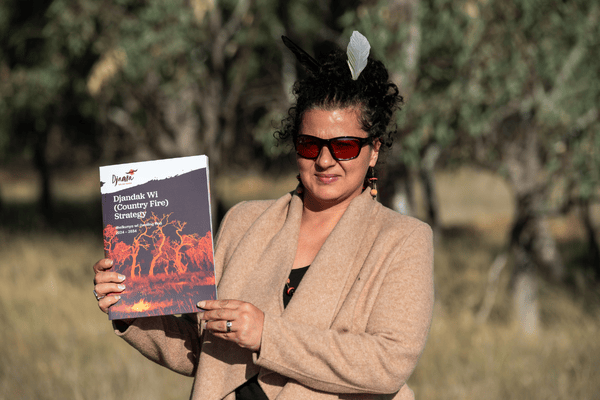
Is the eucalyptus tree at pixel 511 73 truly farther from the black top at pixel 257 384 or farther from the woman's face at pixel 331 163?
the black top at pixel 257 384

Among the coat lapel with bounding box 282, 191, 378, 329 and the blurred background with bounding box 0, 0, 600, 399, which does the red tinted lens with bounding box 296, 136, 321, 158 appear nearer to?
the coat lapel with bounding box 282, 191, 378, 329

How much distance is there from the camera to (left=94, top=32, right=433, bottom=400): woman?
1.62 m

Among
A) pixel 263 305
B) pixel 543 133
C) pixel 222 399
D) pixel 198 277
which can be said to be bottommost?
pixel 222 399

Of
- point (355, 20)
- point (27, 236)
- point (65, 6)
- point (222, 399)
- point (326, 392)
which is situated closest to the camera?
point (326, 392)

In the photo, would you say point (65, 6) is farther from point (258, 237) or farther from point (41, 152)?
point (41, 152)

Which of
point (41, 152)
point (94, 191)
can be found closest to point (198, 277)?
point (41, 152)

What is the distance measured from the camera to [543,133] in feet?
20.7

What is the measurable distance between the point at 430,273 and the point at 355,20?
411cm

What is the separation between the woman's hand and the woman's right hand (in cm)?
34

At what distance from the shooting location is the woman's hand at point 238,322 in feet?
5.20

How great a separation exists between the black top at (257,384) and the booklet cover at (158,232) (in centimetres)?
26

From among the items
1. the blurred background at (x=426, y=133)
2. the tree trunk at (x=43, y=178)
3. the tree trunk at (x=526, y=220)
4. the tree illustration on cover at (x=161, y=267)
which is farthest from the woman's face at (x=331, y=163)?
the tree trunk at (x=43, y=178)

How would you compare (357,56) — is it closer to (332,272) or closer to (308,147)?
(308,147)

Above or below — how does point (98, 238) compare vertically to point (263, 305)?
below
